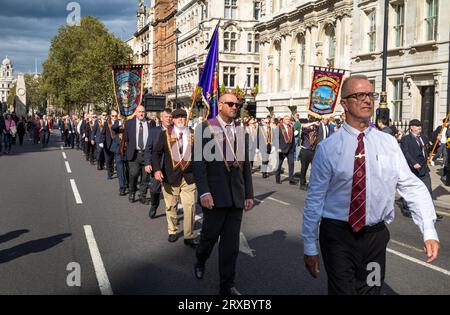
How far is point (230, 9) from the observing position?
64625mm

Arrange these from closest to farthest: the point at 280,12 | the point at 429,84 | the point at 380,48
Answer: the point at 429,84
the point at 380,48
the point at 280,12

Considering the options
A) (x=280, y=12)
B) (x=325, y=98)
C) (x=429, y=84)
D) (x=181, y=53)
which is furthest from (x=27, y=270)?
(x=181, y=53)

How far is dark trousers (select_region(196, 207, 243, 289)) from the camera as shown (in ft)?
17.6

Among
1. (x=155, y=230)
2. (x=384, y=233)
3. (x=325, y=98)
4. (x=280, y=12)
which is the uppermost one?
(x=280, y=12)

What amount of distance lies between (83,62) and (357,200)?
67862mm

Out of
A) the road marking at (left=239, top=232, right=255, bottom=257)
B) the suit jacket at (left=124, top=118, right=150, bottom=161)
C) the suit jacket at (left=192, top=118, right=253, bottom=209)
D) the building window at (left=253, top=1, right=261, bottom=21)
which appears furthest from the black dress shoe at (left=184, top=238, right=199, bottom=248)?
the building window at (left=253, top=1, right=261, bottom=21)

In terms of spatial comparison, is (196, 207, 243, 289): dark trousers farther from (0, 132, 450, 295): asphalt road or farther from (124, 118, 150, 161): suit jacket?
(124, 118, 150, 161): suit jacket

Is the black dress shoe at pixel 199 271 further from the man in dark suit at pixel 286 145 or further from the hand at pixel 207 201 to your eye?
the man in dark suit at pixel 286 145

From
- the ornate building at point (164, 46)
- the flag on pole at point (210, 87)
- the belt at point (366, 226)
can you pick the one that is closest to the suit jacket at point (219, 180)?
the belt at point (366, 226)

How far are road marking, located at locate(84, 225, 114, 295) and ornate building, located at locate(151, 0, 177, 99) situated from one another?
75.8 meters
